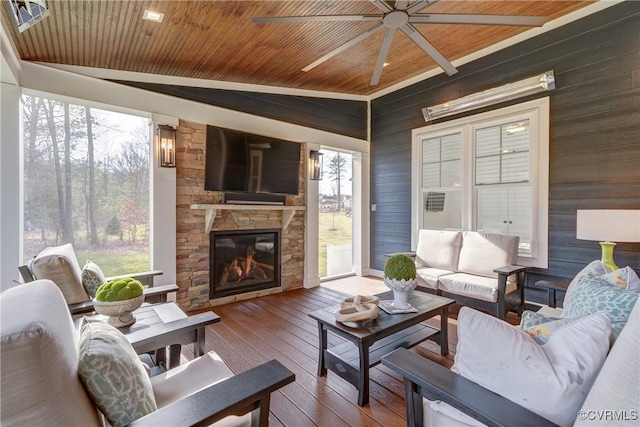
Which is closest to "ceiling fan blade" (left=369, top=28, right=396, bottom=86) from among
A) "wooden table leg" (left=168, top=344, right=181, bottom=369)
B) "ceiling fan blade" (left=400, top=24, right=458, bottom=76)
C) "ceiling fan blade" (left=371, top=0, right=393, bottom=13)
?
"ceiling fan blade" (left=400, top=24, right=458, bottom=76)

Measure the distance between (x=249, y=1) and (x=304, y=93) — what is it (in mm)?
2312

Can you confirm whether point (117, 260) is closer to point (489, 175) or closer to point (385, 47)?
point (385, 47)

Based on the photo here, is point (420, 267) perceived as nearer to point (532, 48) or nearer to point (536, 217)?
point (536, 217)

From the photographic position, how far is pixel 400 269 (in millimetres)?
2311

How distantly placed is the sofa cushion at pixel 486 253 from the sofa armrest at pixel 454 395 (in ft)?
9.18

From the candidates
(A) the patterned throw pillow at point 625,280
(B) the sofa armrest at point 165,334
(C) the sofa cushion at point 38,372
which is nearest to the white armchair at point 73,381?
(C) the sofa cushion at point 38,372

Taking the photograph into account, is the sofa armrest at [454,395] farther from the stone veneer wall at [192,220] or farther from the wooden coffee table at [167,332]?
the stone veneer wall at [192,220]

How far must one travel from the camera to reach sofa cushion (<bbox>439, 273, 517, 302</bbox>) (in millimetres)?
3227

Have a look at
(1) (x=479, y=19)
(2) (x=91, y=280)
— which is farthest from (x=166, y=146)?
(1) (x=479, y=19)

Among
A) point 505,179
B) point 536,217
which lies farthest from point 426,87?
point 536,217

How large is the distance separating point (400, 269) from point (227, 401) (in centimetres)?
159

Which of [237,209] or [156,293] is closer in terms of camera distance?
[156,293]

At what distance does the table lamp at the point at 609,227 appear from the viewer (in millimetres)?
2598

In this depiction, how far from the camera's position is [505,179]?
13.1 ft
